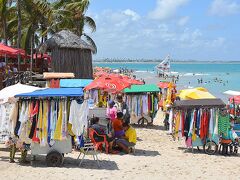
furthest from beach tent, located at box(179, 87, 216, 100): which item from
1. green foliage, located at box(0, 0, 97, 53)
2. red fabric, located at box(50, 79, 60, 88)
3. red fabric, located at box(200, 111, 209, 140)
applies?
green foliage, located at box(0, 0, 97, 53)

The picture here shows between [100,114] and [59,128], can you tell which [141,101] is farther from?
[59,128]

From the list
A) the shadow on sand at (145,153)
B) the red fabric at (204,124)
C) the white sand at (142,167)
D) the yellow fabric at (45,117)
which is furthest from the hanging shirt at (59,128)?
the red fabric at (204,124)

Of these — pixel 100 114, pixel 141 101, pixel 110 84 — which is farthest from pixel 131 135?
pixel 141 101

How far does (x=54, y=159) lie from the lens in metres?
9.84

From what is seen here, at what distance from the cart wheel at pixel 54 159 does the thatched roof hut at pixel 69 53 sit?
1231 centimetres

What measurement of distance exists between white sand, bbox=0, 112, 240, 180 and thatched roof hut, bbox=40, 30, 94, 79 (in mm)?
10206

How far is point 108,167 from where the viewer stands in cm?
1008

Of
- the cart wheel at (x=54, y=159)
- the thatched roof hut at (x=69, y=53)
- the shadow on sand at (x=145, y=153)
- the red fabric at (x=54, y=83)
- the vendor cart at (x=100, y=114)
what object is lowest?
the shadow on sand at (x=145, y=153)

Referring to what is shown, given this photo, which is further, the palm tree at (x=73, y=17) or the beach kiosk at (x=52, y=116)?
the palm tree at (x=73, y=17)

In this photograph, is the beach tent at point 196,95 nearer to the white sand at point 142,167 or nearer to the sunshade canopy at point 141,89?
the white sand at point 142,167

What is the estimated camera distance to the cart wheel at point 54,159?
9.81 metres

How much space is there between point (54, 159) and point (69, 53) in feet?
41.5

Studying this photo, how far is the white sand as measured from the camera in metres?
9.24

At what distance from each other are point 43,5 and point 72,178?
53.9 ft
